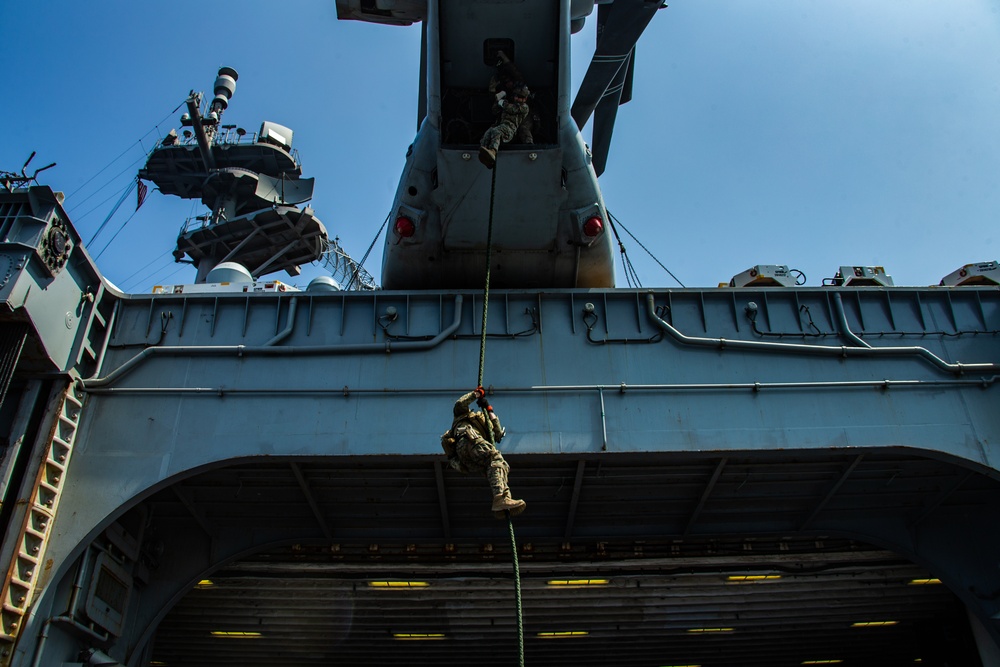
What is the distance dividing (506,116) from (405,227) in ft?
7.61

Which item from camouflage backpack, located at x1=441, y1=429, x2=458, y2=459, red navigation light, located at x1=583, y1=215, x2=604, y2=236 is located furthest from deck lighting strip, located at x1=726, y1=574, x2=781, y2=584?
camouflage backpack, located at x1=441, y1=429, x2=458, y2=459

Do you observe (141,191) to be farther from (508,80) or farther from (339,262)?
(508,80)

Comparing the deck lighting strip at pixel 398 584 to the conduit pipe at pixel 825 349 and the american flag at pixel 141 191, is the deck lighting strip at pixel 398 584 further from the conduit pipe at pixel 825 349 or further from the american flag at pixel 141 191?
the american flag at pixel 141 191

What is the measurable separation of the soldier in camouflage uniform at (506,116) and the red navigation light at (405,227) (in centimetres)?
189

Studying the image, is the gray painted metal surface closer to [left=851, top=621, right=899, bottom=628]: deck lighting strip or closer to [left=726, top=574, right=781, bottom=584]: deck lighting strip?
[left=726, top=574, right=781, bottom=584]: deck lighting strip

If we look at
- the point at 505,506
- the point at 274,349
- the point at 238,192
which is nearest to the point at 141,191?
the point at 238,192

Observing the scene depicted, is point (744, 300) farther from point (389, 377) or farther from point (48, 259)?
point (48, 259)

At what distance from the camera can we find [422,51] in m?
11.1

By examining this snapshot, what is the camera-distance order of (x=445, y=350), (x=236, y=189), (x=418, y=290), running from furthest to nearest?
(x=236, y=189), (x=418, y=290), (x=445, y=350)

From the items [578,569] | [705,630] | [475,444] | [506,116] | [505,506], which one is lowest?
[505,506]

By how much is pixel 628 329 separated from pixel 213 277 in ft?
24.2

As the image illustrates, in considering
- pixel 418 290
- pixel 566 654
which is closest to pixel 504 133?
pixel 418 290

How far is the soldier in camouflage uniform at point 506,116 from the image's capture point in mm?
8438

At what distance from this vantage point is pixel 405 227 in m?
10.3
